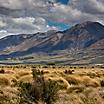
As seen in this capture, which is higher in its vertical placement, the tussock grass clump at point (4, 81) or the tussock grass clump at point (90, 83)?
the tussock grass clump at point (4, 81)

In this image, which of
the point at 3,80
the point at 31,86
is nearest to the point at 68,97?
the point at 31,86

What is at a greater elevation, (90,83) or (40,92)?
(40,92)

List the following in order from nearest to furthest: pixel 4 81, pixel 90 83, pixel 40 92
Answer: pixel 40 92
pixel 4 81
pixel 90 83

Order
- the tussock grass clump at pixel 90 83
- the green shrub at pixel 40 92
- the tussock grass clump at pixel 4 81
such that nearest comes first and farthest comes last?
the green shrub at pixel 40 92
the tussock grass clump at pixel 4 81
the tussock grass clump at pixel 90 83

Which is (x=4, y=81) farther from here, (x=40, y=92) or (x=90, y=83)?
(x=40, y=92)

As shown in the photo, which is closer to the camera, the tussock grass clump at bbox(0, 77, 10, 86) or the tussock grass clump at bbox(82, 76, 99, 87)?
the tussock grass clump at bbox(0, 77, 10, 86)

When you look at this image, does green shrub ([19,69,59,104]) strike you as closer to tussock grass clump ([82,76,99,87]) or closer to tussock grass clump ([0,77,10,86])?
tussock grass clump ([0,77,10,86])

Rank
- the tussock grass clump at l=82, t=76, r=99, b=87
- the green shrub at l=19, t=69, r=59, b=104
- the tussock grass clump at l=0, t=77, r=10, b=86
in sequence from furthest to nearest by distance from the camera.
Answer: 1. the tussock grass clump at l=82, t=76, r=99, b=87
2. the tussock grass clump at l=0, t=77, r=10, b=86
3. the green shrub at l=19, t=69, r=59, b=104

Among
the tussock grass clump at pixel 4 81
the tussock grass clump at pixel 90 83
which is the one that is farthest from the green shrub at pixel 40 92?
the tussock grass clump at pixel 90 83

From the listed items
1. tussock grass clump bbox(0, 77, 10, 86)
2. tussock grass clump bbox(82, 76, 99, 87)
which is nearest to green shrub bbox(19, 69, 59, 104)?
tussock grass clump bbox(0, 77, 10, 86)

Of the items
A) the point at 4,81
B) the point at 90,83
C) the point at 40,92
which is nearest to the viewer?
the point at 40,92

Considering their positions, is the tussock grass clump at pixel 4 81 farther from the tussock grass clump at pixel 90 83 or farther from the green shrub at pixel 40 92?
the green shrub at pixel 40 92

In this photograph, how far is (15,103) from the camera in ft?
55.8

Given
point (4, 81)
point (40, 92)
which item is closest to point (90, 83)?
point (4, 81)
